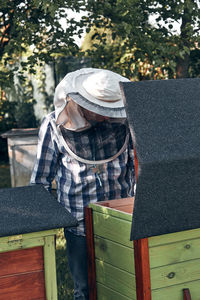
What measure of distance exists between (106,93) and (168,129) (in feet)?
1.88

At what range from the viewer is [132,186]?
125 inches

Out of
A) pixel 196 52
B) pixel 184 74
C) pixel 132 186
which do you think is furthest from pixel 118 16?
pixel 132 186

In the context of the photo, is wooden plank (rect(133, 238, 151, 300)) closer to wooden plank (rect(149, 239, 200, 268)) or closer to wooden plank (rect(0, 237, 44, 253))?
wooden plank (rect(149, 239, 200, 268))

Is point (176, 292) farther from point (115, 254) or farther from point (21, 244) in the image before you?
point (21, 244)

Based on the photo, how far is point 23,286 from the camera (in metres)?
2.10

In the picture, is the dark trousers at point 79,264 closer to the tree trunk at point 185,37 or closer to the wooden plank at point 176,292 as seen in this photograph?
the wooden plank at point 176,292

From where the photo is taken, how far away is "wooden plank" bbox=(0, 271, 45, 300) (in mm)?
2076

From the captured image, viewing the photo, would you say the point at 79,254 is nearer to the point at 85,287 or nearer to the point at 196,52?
the point at 85,287

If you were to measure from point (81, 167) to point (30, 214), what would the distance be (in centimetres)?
80

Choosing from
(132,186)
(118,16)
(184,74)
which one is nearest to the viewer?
(132,186)

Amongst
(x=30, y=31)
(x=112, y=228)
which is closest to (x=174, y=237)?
(x=112, y=228)

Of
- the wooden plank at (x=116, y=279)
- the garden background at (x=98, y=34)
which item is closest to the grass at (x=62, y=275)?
the garden background at (x=98, y=34)

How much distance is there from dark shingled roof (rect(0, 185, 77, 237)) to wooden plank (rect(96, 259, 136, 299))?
52 centimetres

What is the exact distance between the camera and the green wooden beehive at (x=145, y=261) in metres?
2.28
